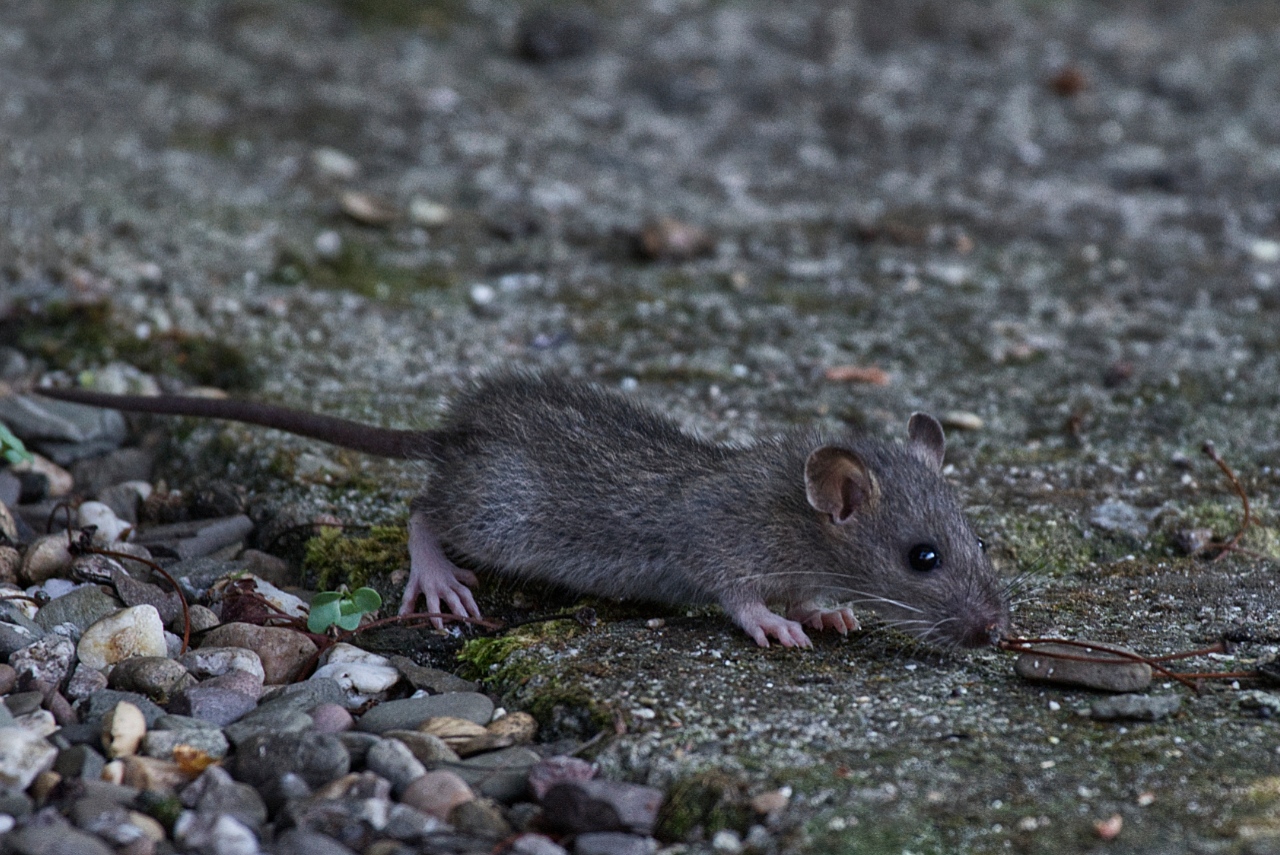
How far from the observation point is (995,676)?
148 inches

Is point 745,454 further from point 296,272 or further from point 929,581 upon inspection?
point 296,272

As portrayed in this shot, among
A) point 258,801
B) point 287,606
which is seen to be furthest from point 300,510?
point 258,801

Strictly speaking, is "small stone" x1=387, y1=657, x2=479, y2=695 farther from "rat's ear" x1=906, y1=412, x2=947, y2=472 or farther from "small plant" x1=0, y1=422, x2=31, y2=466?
"rat's ear" x1=906, y1=412, x2=947, y2=472

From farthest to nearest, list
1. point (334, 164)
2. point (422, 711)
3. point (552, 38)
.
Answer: point (552, 38) → point (334, 164) → point (422, 711)

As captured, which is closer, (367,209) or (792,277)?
(792,277)

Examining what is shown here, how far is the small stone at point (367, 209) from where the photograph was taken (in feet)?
23.3

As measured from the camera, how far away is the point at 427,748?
11.0 ft

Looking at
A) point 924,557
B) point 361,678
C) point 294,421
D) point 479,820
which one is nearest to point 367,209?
point 294,421

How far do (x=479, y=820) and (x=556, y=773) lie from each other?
0.23 m

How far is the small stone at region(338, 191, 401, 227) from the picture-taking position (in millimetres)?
7098

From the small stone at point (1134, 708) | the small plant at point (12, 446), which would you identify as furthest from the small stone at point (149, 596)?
the small stone at point (1134, 708)

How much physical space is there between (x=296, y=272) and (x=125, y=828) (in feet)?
13.2

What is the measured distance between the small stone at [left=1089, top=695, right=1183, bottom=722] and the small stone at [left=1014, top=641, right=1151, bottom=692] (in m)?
0.10

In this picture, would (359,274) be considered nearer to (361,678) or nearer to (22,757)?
(361,678)
